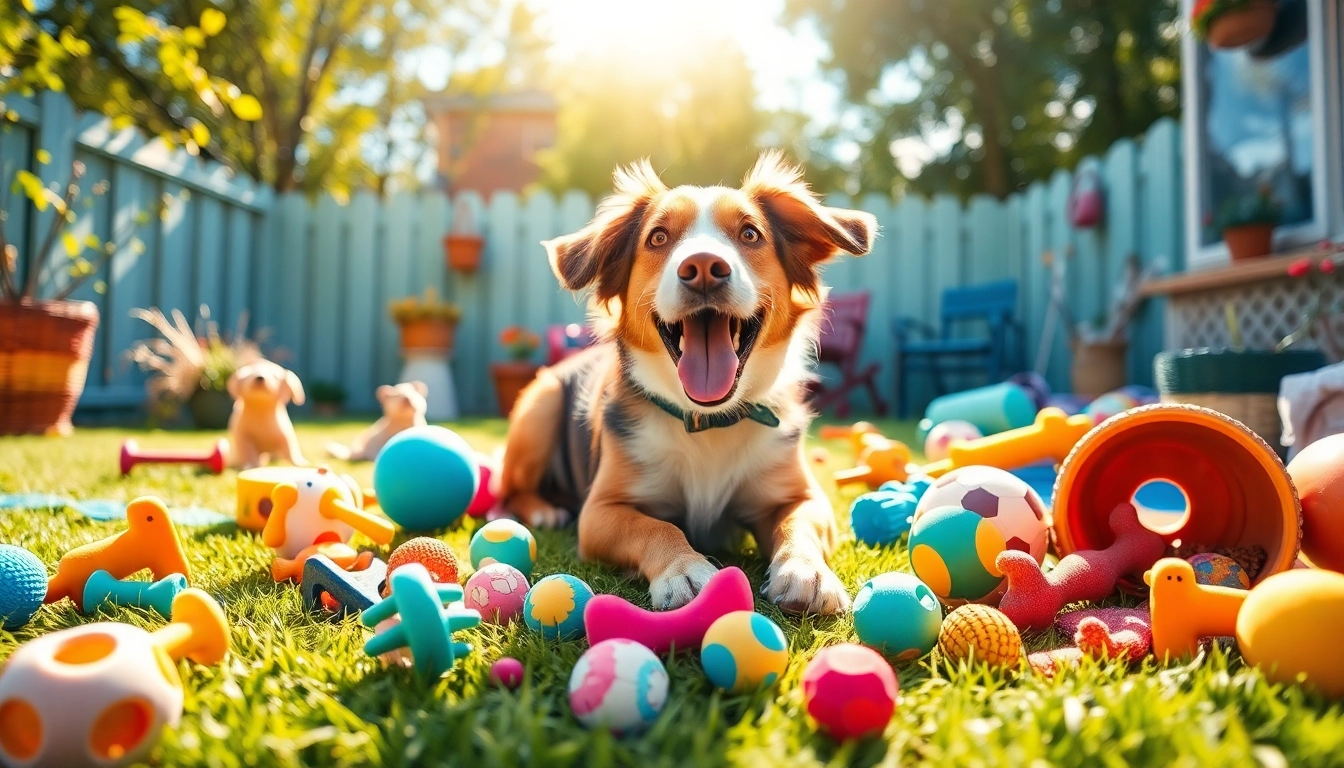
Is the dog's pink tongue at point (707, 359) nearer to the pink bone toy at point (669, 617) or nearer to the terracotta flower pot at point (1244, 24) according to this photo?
the pink bone toy at point (669, 617)

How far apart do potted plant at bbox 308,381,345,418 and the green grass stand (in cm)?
839

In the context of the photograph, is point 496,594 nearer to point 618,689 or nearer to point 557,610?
point 557,610

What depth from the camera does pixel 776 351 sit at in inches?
112

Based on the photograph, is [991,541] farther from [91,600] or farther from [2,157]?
[2,157]

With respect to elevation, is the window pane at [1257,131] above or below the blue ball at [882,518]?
above

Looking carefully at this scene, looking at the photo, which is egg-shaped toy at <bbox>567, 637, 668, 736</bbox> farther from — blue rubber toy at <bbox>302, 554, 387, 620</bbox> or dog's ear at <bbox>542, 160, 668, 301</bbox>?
dog's ear at <bbox>542, 160, 668, 301</bbox>

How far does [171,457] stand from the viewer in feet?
Result: 13.6

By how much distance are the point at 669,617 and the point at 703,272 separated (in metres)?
1.15

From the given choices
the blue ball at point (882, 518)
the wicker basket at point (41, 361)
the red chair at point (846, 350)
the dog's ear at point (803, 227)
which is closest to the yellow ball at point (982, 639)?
the blue ball at point (882, 518)

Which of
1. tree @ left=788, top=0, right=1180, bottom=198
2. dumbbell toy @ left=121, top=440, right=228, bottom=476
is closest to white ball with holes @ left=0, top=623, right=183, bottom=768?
dumbbell toy @ left=121, top=440, right=228, bottom=476

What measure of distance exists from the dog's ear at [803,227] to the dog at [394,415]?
258 cm

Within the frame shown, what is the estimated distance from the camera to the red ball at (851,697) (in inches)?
48.4

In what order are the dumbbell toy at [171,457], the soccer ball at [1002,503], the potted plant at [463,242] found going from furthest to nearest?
1. the potted plant at [463,242]
2. the dumbbell toy at [171,457]
3. the soccer ball at [1002,503]

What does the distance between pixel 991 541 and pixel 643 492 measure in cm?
116
